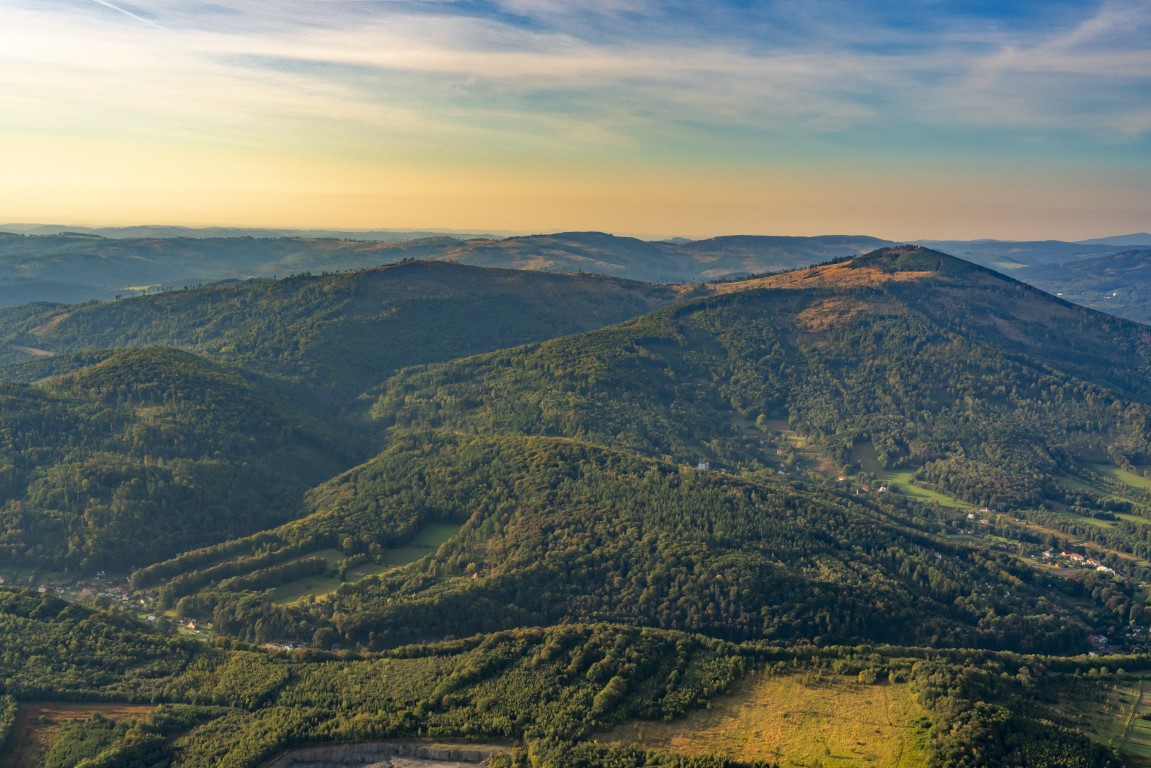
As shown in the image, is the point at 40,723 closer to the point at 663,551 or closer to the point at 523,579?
the point at 523,579

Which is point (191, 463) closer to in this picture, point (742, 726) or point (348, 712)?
point (348, 712)

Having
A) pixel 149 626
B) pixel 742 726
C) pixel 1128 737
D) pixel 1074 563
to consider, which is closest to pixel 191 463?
pixel 149 626

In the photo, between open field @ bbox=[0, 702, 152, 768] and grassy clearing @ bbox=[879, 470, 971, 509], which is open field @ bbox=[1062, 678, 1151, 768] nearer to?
grassy clearing @ bbox=[879, 470, 971, 509]

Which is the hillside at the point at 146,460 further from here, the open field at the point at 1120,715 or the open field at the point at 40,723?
the open field at the point at 1120,715

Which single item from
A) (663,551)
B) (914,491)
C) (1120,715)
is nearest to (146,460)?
(663,551)

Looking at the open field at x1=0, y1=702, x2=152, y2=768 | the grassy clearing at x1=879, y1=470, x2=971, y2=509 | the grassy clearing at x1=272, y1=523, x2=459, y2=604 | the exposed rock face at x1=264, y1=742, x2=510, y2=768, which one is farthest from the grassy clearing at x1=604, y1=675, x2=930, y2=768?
the grassy clearing at x1=879, y1=470, x2=971, y2=509

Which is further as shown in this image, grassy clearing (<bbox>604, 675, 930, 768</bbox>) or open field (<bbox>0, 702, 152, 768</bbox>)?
open field (<bbox>0, 702, 152, 768</bbox>)

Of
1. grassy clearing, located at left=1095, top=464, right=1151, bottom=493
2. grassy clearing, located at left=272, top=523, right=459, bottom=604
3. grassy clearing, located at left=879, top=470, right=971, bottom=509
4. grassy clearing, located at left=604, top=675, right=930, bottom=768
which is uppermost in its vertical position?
grassy clearing, located at left=1095, top=464, right=1151, bottom=493

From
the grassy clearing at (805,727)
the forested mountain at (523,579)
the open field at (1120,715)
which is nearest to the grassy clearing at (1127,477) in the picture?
the forested mountain at (523,579)
